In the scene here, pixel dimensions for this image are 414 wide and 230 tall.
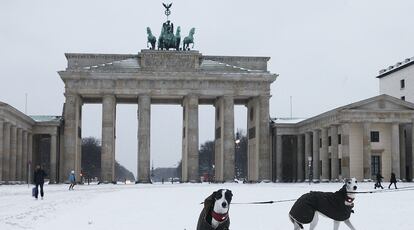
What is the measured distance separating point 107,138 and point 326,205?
243 feet

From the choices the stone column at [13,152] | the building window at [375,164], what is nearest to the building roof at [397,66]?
the building window at [375,164]

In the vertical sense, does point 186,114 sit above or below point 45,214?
above

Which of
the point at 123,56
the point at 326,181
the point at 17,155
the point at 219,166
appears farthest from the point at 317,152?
the point at 17,155

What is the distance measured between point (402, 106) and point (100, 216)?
195 ft

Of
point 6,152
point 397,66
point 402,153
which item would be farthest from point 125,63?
point 397,66

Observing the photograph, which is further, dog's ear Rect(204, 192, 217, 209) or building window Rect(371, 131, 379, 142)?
building window Rect(371, 131, 379, 142)

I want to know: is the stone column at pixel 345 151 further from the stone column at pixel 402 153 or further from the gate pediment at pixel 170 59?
the gate pediment at pixel 170 59

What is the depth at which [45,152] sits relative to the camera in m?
140

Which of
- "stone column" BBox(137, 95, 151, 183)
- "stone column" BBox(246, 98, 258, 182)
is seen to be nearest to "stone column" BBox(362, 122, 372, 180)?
"stone column" BBox(246, 98, 258, 182)

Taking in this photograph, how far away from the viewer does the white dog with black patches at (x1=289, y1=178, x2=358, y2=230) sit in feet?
50.7

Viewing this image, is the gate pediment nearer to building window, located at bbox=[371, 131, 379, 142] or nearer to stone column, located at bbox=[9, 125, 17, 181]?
stone column, located at bbox=[9, 125, 17, 181]

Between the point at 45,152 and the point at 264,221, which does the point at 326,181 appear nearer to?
the point at 264,221

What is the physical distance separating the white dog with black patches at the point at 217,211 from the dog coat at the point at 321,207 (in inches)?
206

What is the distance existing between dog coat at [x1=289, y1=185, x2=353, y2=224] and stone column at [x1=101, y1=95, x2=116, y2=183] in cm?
7349
